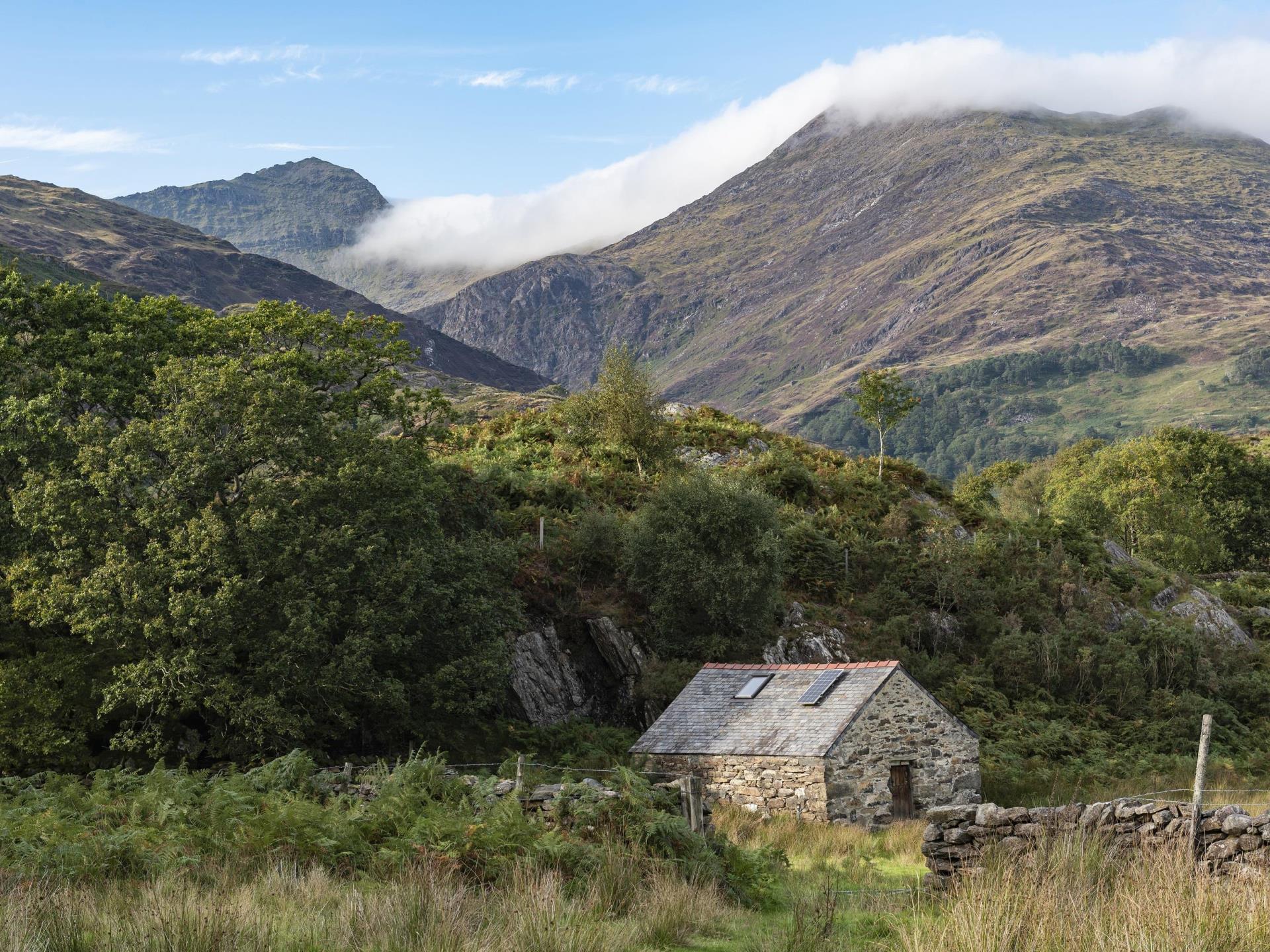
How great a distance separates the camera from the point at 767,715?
28125mm

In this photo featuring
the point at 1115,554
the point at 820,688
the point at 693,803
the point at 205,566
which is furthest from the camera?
the point at 1115,554

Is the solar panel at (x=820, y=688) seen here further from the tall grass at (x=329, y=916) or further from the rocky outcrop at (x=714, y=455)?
the rocky outcrop at (x=714, y=455)

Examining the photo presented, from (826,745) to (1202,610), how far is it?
32.2m

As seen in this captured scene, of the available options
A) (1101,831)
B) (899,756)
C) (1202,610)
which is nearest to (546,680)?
(899,756)

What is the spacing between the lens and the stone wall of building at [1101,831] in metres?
11.0

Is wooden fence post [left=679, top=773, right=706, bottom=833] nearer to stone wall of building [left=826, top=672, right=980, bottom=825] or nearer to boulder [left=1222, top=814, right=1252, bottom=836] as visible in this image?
boulder [left=1222, top=814, right=1252, bottom=836]

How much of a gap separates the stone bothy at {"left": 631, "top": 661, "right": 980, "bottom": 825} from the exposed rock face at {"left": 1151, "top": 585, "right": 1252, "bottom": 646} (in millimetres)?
24421

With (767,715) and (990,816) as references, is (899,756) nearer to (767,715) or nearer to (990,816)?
(767,715)

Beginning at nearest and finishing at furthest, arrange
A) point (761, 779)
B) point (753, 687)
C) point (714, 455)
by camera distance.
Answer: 1. point (761, 779)
2. point (753, 687)
3. point (714, 455)

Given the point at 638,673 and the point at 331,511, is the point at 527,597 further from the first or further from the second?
the point at 331,511

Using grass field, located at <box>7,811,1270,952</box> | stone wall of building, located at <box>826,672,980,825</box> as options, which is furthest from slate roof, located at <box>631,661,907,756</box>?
grass field, located at <box>7,811,1270,952</box>

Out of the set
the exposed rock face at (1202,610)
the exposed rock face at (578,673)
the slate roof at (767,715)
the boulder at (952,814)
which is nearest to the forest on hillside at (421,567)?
the exposed rock face at (578,673)

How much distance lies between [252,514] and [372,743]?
687 cm

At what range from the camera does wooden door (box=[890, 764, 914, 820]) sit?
2733 centimetres
